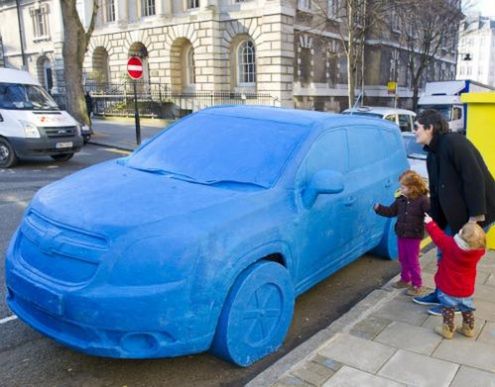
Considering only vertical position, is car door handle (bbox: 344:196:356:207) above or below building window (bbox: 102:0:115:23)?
below

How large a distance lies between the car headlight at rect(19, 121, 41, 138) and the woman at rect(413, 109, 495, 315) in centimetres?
982

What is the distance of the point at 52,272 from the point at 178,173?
131cm

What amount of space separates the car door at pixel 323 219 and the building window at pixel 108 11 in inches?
1328

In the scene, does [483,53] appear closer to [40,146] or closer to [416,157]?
[416,157]

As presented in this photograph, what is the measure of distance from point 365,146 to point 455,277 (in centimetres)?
171

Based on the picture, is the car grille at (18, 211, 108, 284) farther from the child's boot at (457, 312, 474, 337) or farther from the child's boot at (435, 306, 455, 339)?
the child's boot at (457, 312, 474, 337)

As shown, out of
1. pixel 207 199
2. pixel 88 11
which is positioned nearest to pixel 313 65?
pixel 88 11

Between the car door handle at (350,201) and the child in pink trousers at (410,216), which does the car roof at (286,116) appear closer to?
the car door handle at (350,201)

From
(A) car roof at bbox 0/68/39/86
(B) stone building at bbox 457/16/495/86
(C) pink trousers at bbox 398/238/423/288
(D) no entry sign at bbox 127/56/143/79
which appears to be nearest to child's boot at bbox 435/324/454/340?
(C) pink trousers at bbox 398/238/423/288

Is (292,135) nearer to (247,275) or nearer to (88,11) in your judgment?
(247,275)

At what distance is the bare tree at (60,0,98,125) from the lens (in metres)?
17.3

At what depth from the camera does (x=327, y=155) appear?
4273 mm

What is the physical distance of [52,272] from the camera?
299 centimetres

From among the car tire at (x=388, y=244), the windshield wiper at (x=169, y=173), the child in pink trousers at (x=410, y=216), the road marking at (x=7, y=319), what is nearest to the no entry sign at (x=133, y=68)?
the car tire at (x=388, y=244)
